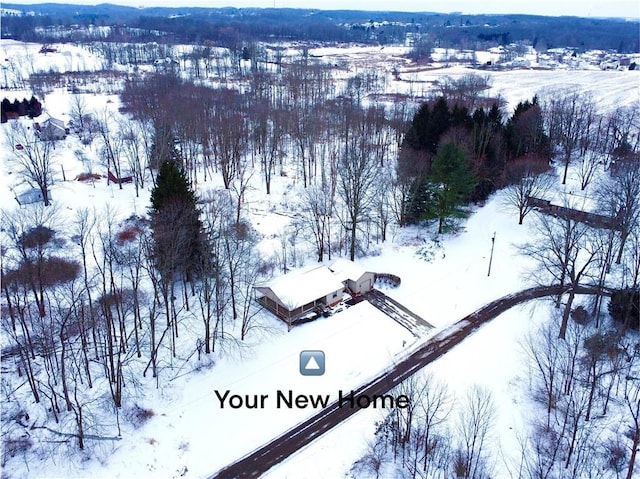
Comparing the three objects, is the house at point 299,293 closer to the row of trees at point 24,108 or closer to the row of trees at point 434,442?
the row of trees at point 434,442

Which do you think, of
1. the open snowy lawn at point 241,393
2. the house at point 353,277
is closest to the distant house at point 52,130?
the house at point 353,277

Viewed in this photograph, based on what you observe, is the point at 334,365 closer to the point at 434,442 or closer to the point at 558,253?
the point at 434,442

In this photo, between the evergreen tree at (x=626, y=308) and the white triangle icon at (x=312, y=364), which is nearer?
the white triangle icon at (x=312, y=364)

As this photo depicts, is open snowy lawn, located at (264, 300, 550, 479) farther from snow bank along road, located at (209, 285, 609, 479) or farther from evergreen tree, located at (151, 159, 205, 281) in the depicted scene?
Answer: evergreen tree, located at (151, 159, 205, 281)

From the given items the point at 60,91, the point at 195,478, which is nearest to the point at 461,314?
the point at 195,478

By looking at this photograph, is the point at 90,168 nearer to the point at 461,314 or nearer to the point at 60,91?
the point at 461,314
